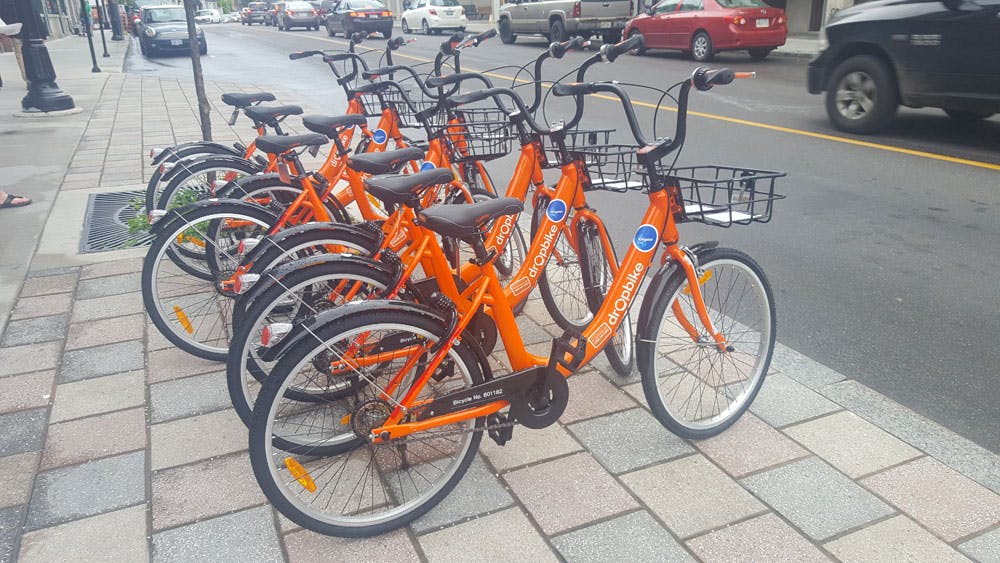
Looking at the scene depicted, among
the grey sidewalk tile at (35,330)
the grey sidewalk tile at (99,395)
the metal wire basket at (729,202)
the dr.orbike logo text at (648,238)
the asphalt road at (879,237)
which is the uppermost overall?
the metal wire basket at (729,202)

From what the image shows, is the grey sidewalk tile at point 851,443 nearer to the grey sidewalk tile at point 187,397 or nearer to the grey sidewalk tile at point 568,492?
the grey sidewalk tile at point 568,492

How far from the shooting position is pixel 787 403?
3.29m

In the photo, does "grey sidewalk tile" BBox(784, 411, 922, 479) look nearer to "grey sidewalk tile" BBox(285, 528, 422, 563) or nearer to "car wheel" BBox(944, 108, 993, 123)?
"grey sidewalk tile" BBox(285, 528, 422, 563)

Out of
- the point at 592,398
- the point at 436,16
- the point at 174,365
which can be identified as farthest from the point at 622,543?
the point at 436,16

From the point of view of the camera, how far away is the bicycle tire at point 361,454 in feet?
7.58

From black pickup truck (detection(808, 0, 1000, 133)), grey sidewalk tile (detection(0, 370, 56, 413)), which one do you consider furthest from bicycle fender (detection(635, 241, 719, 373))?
black pickup truck (detection(808, 0, 1000, 133))

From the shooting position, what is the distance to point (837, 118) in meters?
9.11

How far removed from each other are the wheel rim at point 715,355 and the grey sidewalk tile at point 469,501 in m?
0.73

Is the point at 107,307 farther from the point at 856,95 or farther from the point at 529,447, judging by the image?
the point at 856,95

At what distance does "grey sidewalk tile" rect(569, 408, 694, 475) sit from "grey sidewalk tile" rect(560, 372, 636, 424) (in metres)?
0.05

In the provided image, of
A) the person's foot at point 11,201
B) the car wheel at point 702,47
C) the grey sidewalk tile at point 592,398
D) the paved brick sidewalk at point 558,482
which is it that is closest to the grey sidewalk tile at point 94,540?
the paved brick sidewalk at point 558,482

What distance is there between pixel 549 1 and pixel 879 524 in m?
20.7

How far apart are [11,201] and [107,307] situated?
117 inches

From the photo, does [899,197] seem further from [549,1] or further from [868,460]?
[549,1]
